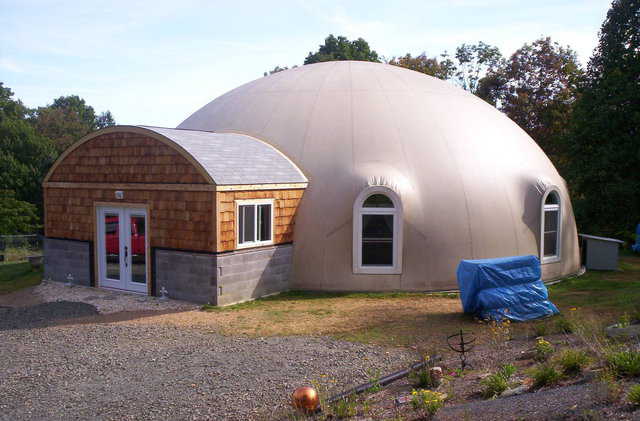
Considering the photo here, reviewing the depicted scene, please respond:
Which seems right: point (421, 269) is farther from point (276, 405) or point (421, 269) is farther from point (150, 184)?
point (276, 405)

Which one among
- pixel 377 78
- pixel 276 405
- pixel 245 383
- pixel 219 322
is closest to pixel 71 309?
pixel 219 322

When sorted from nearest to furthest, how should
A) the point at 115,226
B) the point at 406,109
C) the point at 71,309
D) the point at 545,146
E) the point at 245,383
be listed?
the point at 245,383 → the point at 71,309 → the point at 115,226 → the point at 406,109 → the point at 545,146

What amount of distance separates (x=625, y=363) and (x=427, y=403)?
2064mm

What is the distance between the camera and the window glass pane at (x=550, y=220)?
15672 mm

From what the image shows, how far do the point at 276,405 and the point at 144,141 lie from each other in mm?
8191

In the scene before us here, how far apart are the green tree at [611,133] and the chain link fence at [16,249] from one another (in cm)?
2188

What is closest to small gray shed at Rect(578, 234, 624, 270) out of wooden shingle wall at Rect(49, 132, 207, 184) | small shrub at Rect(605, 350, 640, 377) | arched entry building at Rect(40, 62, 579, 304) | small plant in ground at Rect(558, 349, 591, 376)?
arched entry building at Rect(40, 62, 579, 304)

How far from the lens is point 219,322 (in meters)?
11.3

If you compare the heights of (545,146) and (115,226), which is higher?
(545,146)

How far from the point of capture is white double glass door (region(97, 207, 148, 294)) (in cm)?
1387

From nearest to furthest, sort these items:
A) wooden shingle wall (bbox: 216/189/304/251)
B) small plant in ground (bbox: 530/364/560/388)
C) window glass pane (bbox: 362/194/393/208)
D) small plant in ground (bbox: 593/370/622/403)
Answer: small plant in ground (bbox: 593/370/622/403)
small plant in ground (bbox: 530/364/560/388)
wooden shingle wall (bbox: 216/189/304/251)
window glass pane (bbox: 362/194/393/208)

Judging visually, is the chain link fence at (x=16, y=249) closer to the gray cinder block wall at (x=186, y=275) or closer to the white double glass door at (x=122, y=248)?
the white double glass door at (x=122, y=248)

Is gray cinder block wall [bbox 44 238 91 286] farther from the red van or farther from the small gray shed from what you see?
the small gray shed

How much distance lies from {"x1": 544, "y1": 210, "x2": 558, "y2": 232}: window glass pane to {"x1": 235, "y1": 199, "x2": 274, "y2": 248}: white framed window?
731 cm
